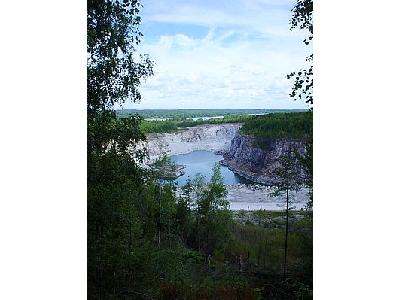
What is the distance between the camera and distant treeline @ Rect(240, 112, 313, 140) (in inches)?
108

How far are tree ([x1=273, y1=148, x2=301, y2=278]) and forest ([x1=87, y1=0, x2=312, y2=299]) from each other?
0.08 meters

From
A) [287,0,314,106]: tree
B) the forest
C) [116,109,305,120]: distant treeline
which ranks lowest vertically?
the forest

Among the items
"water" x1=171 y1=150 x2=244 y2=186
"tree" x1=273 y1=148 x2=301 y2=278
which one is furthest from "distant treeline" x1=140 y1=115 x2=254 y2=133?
"tree" x1=273 y1=148 x2=301 y2=278

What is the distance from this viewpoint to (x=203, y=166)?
9.23ft

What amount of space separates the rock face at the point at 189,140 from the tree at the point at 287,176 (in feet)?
0.83

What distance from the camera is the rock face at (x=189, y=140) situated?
2836 millimetres

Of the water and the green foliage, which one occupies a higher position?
the green foliage

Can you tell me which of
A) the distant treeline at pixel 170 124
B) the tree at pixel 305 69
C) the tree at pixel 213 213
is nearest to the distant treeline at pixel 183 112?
the distant treeline at pixel 170 124

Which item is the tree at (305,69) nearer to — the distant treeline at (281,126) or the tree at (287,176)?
the distant treeline at (281,126)

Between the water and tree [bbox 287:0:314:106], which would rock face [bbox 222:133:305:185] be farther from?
tree [bbox 287:0:314:106]

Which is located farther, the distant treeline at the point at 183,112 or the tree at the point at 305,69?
the distant treeline at the point at 183,112
